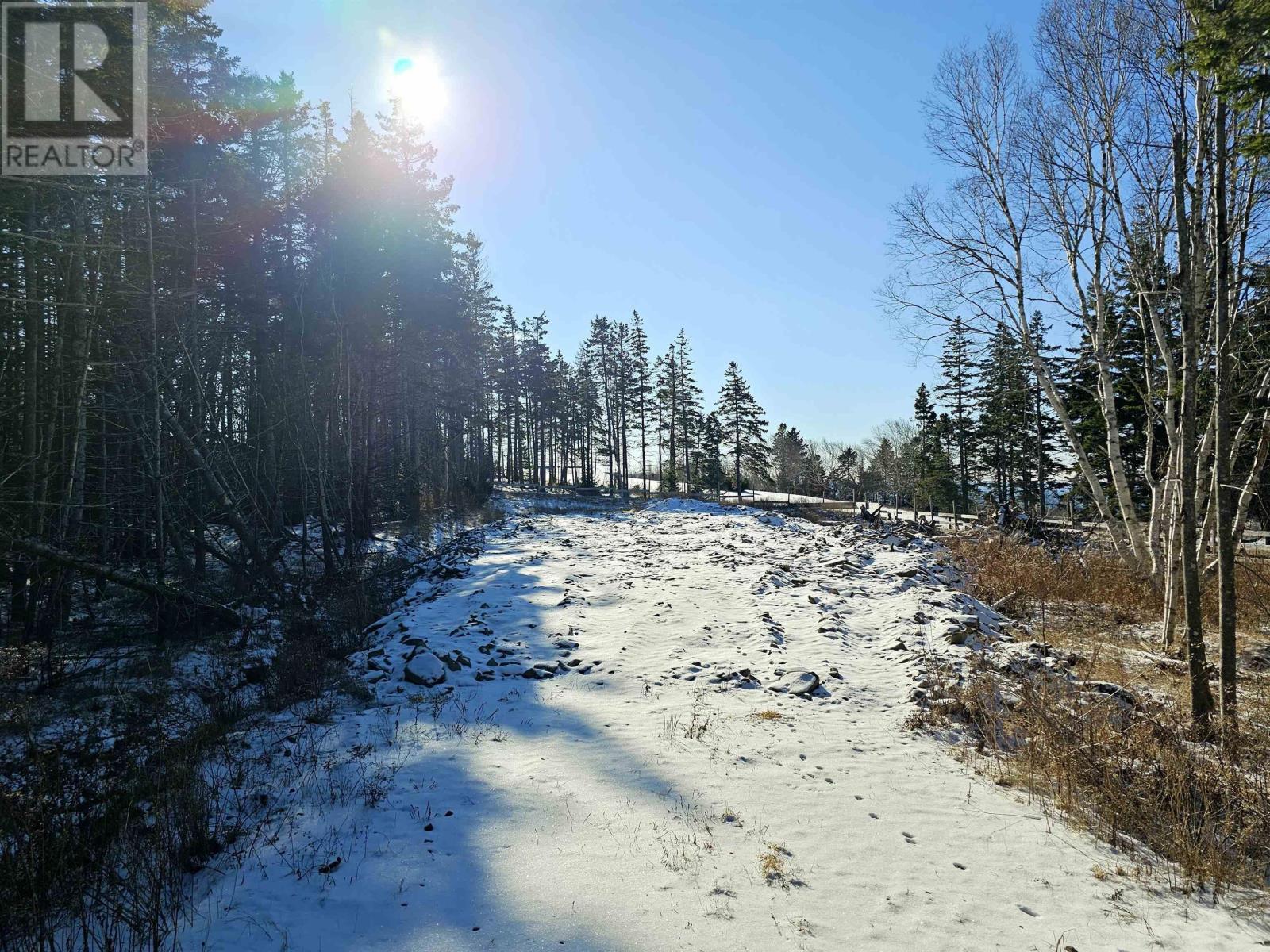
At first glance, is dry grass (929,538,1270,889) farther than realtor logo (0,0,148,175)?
No

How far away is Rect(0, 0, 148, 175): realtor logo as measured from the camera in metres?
7.68

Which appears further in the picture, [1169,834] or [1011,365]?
[1011,365]

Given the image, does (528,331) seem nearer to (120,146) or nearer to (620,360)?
(620,360)

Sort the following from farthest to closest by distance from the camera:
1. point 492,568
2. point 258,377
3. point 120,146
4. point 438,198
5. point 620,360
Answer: point 620,360
point 438,198
point 258,377
point 492,568
point 120,146

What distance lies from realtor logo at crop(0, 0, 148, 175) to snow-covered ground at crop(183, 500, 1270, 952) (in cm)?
828

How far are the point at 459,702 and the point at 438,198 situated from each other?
18534 millimetres

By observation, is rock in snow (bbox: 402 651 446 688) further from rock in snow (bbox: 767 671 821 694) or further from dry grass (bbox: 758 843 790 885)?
dry grass (bbox: 758 843 790 885)

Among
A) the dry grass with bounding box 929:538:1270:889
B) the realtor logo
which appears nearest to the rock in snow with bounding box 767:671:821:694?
the dry grass with bounding box 929:538:1270:889

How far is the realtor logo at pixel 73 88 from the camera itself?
7680 millimetres

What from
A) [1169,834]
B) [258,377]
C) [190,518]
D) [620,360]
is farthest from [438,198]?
[620,360]

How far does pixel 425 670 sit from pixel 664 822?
193 inches

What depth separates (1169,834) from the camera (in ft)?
13.4

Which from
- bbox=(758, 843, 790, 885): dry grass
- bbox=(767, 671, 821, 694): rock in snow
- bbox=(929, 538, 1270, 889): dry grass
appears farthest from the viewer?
bbox=(767, 671, 821, 694): rock in snow

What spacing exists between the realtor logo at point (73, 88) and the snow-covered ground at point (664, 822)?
27.2 ft
